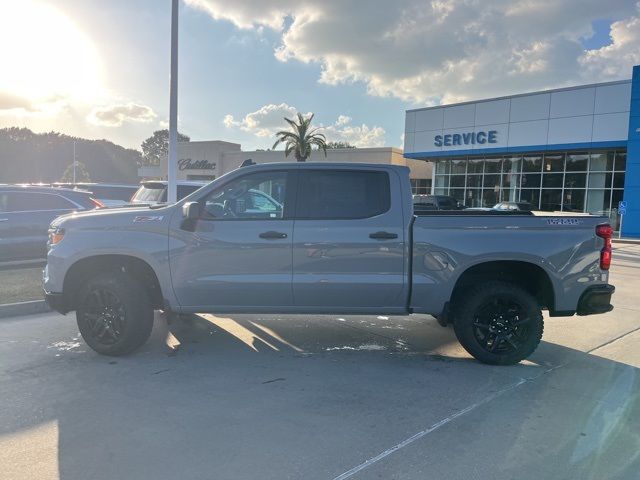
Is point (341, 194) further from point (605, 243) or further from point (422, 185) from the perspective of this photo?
point (422, 185)

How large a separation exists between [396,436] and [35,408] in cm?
277

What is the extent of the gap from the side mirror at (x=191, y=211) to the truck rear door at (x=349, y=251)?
0.95 m

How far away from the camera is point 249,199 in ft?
16.8

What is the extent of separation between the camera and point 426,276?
4.98m

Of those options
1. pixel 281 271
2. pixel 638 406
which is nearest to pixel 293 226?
pixel 281 271

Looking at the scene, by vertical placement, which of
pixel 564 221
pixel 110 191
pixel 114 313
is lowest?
pixel 114 313

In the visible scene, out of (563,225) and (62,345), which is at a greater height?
(563,225)

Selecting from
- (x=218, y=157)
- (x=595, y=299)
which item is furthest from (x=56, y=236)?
(x=218, y=157)

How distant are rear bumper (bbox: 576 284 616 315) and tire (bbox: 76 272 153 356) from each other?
429cm

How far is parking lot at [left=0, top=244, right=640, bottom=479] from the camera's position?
3234mm

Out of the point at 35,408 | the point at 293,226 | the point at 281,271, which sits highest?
the point at 293,226

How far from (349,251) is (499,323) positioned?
5.59ft

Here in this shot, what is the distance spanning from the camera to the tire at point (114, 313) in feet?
16.6

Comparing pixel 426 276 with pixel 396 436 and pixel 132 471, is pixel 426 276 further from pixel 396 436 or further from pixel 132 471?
pixel 132 471
